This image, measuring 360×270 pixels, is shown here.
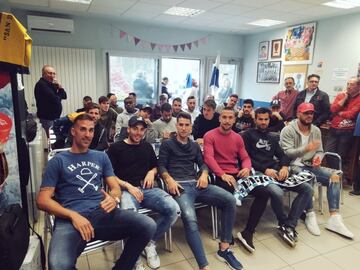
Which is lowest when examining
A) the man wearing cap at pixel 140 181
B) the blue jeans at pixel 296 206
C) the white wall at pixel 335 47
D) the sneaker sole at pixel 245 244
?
the sneaker sole at pixel 245 244

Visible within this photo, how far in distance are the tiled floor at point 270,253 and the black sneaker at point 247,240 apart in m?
0.04

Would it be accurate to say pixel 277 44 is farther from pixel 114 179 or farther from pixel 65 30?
pixel 114 179

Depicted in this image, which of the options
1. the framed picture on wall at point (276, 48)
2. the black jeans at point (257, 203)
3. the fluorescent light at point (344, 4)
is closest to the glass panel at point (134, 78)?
the framed picture on wall at point (276, 48)

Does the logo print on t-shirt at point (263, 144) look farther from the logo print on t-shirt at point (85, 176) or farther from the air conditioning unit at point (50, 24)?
the air conditioning unit at point (50, 24)

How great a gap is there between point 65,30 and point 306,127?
473cm

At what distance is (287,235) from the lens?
2.33 metres

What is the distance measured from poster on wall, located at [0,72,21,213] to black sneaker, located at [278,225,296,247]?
2112mm

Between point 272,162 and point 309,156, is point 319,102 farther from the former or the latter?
point 272,162

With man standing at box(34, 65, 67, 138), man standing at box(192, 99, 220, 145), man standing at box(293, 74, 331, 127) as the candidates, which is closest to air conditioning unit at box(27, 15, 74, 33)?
man standing at box(34, 65, 67, 138)

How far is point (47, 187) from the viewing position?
5.27 feet

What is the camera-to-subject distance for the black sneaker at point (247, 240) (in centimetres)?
222

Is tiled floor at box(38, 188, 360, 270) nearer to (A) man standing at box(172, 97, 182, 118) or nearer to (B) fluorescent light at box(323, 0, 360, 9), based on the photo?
(A) man standing at box(172, 97, 182, 118)

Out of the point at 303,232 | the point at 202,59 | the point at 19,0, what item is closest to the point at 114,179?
the point at 303,232

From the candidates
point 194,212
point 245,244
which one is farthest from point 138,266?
point 245,244
